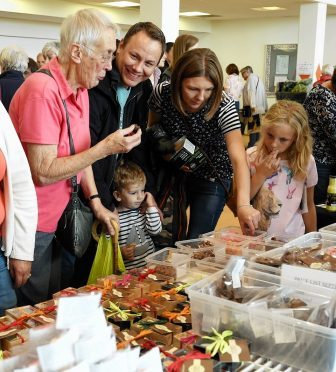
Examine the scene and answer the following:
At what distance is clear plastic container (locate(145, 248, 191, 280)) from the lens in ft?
5.33

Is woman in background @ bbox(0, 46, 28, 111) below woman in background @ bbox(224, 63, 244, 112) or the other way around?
below

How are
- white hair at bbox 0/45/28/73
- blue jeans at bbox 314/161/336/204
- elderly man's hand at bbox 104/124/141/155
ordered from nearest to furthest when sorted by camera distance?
elderly man's hand at bbox 104/124/141/155, blue jeans at bbox 314/161/336/204, white hair at bbox 0/45/28/73

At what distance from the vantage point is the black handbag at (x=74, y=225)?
77.6 inches

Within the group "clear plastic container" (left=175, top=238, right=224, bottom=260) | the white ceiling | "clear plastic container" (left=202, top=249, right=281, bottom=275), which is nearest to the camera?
"clear plastic container" (left=202, top=249, right=281, bottom=275)

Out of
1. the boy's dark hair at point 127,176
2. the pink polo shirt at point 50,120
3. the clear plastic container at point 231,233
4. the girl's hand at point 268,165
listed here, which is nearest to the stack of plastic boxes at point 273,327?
the clear plastic container at point 231,233

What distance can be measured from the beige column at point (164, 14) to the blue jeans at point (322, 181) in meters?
2.49

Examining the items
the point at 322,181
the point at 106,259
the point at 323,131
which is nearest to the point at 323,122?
the point at 323,131

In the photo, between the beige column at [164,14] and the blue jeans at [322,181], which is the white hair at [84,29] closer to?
the blue jeans at [322,181]

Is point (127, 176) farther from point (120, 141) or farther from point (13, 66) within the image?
point (13, 66)

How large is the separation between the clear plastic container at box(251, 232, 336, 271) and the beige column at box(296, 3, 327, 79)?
7.37 metres

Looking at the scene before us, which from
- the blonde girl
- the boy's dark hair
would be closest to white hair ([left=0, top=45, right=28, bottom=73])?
the boy's dark hair

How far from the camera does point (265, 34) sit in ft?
43.8

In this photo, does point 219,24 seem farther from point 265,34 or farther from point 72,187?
point 72,187

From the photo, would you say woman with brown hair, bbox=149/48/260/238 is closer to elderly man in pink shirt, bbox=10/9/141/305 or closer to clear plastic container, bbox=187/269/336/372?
elderly man in pink shirt, bbox=10/9/141/305
